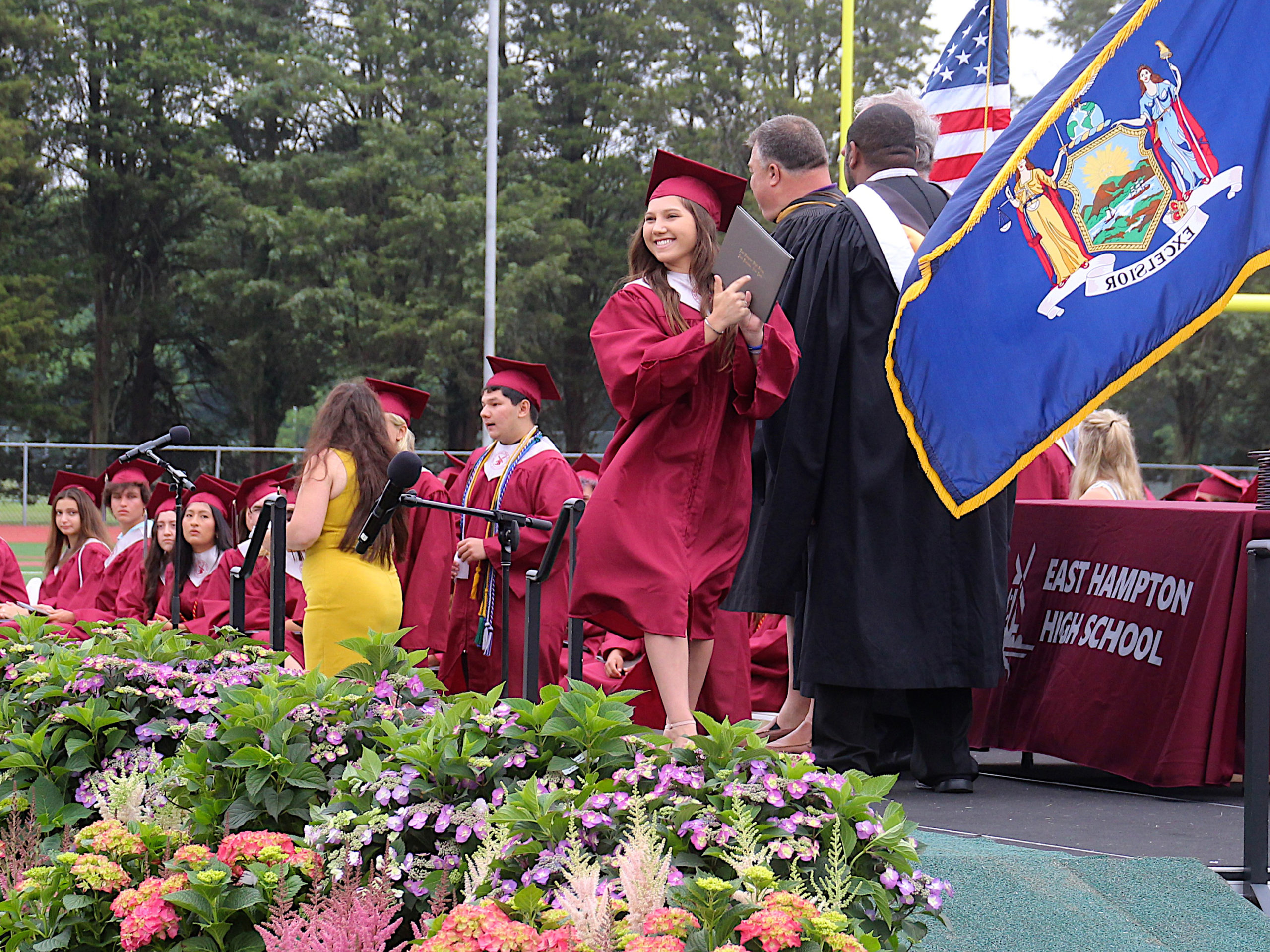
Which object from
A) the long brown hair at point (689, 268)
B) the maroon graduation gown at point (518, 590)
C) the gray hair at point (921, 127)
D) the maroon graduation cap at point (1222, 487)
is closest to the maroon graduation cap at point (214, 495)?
the maroon graduation gown at point (518, 590)

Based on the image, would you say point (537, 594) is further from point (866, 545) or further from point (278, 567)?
point (866, 545)

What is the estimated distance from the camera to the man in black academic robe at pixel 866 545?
4.45 metres

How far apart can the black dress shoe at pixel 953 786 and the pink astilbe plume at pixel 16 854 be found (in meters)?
2.87

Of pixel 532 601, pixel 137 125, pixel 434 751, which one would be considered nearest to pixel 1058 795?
pixel 532 601

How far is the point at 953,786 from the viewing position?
15.1 feet

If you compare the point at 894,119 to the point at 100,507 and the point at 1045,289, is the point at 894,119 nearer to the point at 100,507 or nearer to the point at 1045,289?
the point at 1045,289

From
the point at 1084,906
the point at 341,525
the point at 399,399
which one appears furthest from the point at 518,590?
the point at 1084,906

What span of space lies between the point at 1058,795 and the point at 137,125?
3116 cm

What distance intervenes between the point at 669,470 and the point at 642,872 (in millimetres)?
2166

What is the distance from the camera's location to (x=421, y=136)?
31.0 m

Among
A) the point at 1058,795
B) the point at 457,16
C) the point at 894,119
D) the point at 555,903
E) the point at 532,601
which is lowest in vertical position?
the point at 1058,795

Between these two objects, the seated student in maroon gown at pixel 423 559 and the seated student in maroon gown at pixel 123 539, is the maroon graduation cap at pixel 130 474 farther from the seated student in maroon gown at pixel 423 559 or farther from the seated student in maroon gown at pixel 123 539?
the seated student in maroon gown at pixel 423 559

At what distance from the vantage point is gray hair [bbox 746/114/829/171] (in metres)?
4.92

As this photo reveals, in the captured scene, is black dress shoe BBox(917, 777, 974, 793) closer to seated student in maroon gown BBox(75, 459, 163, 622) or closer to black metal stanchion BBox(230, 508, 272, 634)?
black metal stanchion BBox(230, 508, 272, 634)
